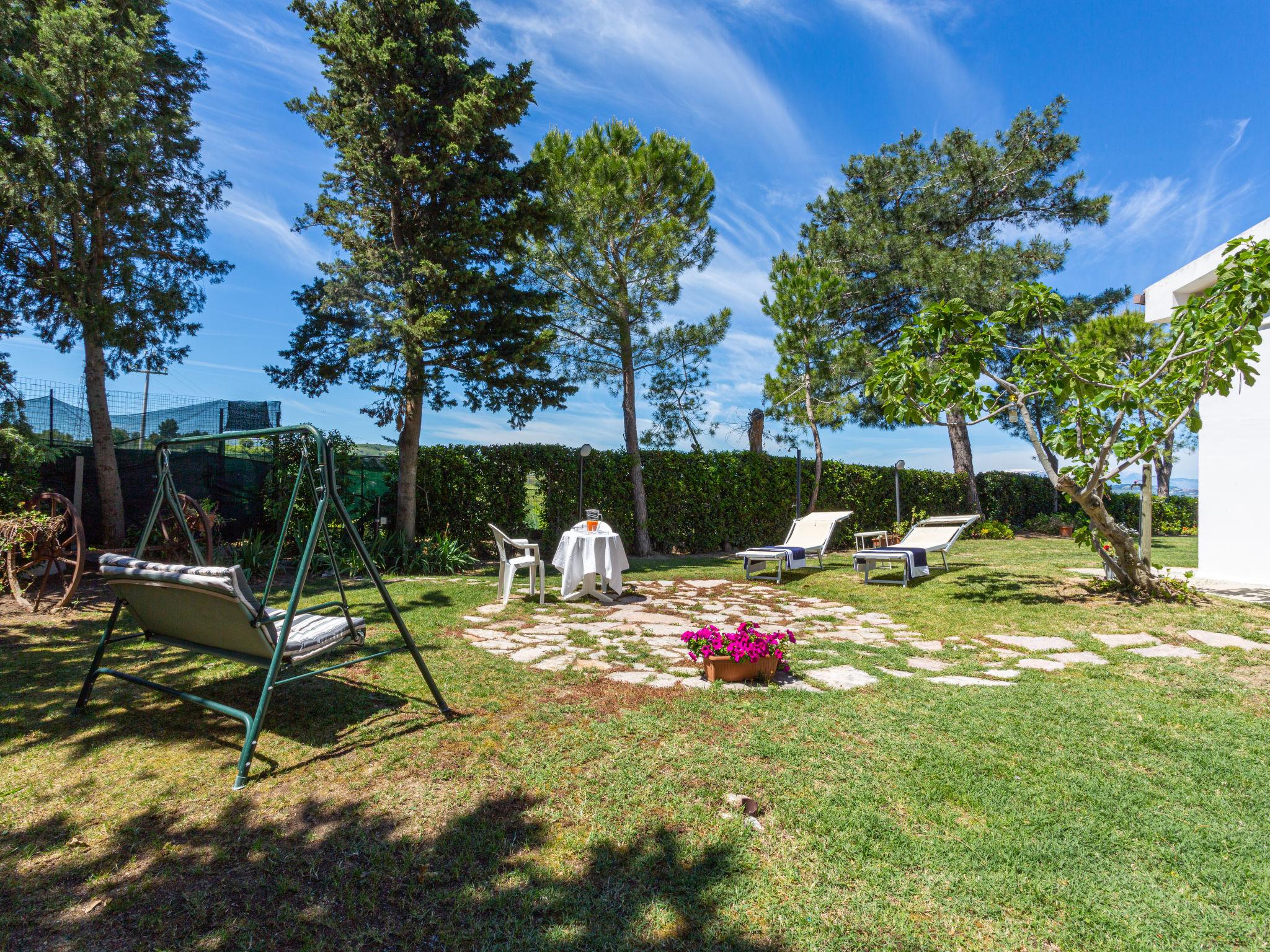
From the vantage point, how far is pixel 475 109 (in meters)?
7.97

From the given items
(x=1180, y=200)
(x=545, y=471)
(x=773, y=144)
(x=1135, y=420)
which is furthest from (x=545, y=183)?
(x=1180, y=200)

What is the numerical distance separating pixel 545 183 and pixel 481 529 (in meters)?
5.39

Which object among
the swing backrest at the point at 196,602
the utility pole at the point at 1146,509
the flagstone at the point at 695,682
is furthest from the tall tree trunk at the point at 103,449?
the utility pole at the point at 1146,509

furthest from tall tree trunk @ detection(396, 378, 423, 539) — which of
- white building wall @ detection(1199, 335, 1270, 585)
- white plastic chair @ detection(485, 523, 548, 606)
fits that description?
white building wall @ detection(1199, 335, 1270, 585)

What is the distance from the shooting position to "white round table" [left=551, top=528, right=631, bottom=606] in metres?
6.00

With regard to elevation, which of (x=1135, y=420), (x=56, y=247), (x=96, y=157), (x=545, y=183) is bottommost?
(x=1135, y=420)

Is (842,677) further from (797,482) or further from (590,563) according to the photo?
(797,482)

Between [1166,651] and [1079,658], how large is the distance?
673 millimetres

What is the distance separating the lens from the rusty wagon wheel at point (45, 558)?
202 inches

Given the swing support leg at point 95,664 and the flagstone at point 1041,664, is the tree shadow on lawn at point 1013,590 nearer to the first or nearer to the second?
the flagstone at point 1041,664

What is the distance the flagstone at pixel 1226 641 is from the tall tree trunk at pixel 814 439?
8.53 meters

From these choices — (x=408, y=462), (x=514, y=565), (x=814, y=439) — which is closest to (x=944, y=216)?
(x=814, y=439)

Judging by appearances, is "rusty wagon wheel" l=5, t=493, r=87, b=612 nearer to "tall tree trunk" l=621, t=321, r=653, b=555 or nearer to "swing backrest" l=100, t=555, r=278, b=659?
"swing backrest" l=100, t=555, r=278, b=659

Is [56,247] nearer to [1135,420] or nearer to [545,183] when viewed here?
[545,183]
